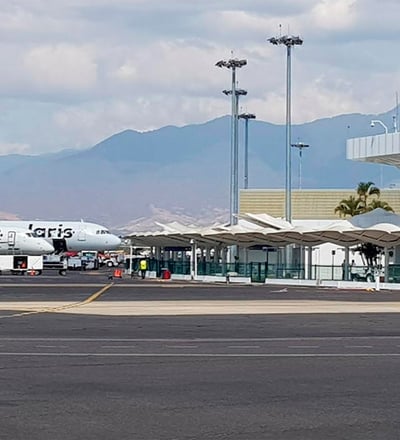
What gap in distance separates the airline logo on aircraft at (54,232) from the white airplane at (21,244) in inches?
419

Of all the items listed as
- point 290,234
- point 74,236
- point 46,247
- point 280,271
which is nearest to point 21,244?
point 46,247

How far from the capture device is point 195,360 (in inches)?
794

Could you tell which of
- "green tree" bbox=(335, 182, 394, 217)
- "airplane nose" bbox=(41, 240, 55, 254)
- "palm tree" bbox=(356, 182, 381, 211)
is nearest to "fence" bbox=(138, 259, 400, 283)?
"airplane nose" bbox=(41, 240, 55, 254)

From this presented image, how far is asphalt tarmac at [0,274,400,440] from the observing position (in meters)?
12.7

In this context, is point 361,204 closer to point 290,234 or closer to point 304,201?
point 304,201

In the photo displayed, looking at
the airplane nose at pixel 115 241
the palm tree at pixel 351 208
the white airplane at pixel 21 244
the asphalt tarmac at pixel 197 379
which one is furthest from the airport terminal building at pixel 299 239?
the asphalt tarmac at pixel 197 379

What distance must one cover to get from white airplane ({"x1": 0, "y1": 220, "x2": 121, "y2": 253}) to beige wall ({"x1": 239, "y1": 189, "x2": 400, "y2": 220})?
2425cm

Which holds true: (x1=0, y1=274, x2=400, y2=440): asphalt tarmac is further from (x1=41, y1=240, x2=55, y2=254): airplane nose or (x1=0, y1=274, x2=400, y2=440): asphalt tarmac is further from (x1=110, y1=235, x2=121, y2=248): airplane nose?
(x1=110, y1=235, x2=121, y2=248): airplane nose

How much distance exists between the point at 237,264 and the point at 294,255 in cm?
1079

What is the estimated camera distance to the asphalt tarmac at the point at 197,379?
12.7 m

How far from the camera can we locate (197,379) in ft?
56.3


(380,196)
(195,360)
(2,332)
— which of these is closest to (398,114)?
(380,196)

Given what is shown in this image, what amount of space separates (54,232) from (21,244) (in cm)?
1244

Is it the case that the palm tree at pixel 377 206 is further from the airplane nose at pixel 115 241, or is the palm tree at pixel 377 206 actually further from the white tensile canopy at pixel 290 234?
the airplane nose at pixel 115 241
